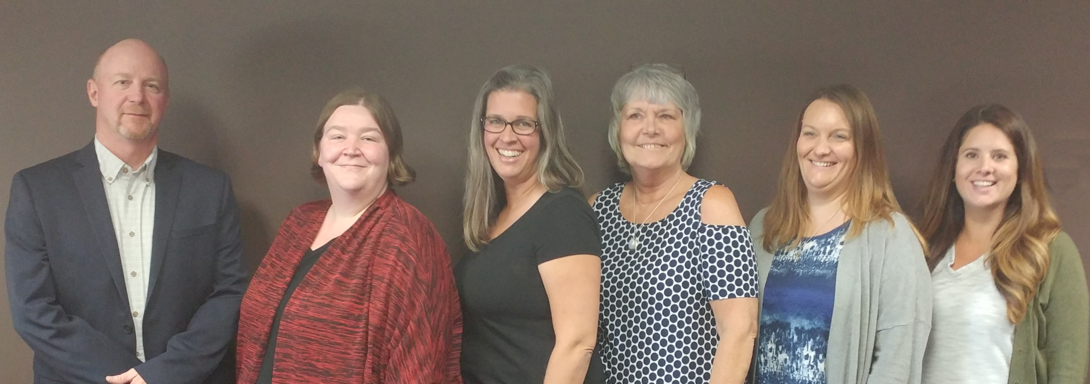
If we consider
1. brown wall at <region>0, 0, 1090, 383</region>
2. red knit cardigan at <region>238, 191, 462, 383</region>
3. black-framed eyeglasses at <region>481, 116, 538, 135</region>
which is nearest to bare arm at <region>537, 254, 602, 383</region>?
red knit cardigan at <region>238, 191, 462, 383</region>

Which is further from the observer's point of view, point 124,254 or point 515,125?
point 124,254

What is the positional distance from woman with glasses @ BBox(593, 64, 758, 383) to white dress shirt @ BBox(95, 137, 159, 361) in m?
1.43

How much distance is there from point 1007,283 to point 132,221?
2647mm

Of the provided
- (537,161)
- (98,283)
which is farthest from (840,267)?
(98,283)

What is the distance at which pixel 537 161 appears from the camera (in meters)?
2.09

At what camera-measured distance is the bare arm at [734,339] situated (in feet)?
6.27

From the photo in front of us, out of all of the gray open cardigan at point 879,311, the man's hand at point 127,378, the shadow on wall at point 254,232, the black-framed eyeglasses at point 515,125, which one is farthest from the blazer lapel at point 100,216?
the gray open cardigan at point 879,311

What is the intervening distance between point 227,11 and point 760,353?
224cm

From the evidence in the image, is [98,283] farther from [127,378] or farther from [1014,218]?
[1014,218]

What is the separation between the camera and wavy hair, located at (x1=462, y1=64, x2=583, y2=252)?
207 centimetres

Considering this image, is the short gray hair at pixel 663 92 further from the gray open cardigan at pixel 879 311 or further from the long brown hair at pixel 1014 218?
the long brown hair at pixel 1014 218

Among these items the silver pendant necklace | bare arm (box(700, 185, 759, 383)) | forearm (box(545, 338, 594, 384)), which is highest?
the silver pendant necklace

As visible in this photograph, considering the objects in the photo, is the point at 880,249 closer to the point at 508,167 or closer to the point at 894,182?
the point at 894,182

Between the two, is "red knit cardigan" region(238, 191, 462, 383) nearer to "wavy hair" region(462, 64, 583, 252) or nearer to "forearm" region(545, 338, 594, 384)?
"wavy hair" region(462, 64, 583, 252)
